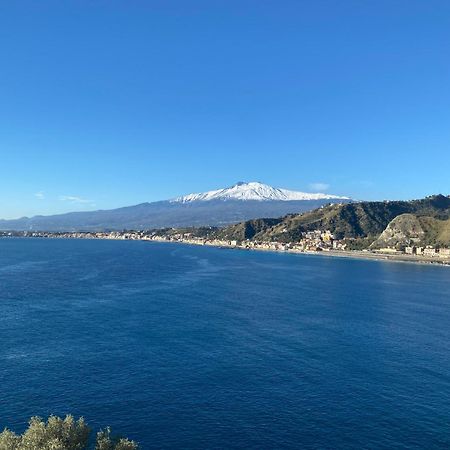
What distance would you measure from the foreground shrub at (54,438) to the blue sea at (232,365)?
33.5ft

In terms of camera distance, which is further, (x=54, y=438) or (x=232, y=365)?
(x=232, y=365)

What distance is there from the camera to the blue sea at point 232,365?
39656mm

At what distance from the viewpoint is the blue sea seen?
39.7m

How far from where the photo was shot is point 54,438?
86.8ft

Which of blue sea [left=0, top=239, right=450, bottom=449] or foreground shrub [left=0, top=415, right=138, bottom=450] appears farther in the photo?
blue sea [left=0, top=239, right=450, bottom=449]

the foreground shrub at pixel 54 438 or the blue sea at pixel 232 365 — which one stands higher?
the foreground shrub at pixel 54 438

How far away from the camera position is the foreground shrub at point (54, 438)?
84.5 feet

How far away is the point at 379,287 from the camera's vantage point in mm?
121125

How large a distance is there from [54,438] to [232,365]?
96.4ft

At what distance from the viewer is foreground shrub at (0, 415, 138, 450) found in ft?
84.5

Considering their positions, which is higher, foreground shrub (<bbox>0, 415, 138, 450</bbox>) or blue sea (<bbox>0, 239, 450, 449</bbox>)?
foreground shrub (<bbox>0, 415, 138, 450</bbox>)

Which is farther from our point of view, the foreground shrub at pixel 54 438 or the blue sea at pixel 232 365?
the blue sea at pixel 232 365

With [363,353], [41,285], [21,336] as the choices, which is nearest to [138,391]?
[21,336]

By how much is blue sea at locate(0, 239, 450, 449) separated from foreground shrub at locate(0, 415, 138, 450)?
10.2 m
